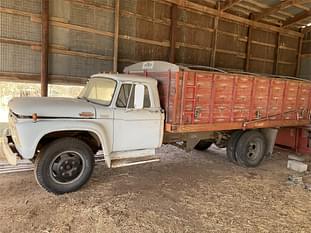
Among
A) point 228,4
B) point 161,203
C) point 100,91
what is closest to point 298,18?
point 228,4

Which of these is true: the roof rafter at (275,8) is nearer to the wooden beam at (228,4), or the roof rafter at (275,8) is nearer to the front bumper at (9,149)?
the wooden beam at (228,4)

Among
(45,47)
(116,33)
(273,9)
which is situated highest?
(273,9)

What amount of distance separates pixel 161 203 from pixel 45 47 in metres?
5.43

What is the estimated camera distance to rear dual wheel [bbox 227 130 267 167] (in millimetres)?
6512

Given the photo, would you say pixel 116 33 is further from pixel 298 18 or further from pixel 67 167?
pixel 298 18

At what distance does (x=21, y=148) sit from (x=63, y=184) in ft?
2.89

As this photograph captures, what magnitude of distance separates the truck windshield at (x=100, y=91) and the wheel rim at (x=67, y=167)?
1.04 metres

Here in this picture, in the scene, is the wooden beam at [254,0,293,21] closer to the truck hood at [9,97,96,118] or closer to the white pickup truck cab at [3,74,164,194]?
the white pickup truck cab at [3,74,164,194]

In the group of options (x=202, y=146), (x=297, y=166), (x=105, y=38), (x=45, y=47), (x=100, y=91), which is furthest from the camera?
(x=105, y=38)

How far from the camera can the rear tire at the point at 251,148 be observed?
651cm

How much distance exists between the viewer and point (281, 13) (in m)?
12.1

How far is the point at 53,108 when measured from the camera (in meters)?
4.16

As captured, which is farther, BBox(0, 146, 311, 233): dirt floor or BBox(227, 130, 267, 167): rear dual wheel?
BBox(227, 130, 267, 167): rear dual wheel

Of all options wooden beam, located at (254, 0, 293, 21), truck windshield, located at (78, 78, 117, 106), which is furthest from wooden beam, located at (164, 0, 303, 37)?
truck windshield, located at (78, 78, 117, 106)
